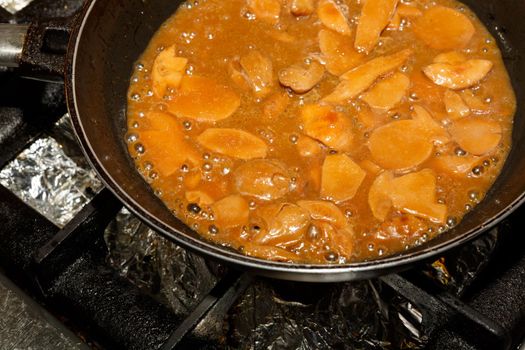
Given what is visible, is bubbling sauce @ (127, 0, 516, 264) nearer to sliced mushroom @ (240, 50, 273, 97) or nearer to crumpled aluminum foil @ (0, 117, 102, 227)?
sliced mushroom @ (240, 50, 273, 97)

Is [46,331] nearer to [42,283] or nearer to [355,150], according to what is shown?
[42,283]

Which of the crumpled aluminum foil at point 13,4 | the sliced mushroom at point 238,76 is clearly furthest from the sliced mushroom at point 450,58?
the crumpled aluminum foil at point 13,4

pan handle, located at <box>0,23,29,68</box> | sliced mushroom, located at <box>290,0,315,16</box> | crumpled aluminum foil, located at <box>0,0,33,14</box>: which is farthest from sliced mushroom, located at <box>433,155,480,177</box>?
crumpled aluminum foil, located at <box>0,0,33,14</box>

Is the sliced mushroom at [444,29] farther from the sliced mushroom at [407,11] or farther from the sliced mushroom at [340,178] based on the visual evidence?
the sliced mushroom at [340,178]

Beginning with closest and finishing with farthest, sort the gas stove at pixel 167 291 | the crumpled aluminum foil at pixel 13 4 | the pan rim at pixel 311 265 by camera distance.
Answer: the pan rim at pixel 311 265 → the gas stove at pixel 167 291 → the crumpled aluminum foil at pixel 13 4

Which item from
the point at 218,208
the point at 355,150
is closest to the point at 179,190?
the point at 218,208

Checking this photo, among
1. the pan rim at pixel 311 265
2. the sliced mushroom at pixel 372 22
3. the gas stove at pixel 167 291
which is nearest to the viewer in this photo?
the pan rim at pixel 311 265

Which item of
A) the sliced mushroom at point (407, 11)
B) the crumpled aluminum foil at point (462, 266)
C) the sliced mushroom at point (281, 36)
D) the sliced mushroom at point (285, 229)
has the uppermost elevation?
the sliced mushroom at point (407, 11)

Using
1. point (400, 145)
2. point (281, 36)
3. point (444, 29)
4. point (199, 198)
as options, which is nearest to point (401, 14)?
point (444, 29)
